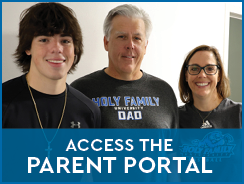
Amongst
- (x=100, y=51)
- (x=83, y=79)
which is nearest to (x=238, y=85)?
(x=100, y=51)

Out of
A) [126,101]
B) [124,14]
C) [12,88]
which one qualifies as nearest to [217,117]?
[126,101]

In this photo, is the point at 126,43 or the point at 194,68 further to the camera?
the point at 194,68

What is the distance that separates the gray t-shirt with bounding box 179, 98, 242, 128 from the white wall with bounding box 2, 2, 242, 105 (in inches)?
22.2

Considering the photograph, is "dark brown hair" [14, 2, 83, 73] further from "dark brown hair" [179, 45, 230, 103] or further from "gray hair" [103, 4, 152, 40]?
"dark brown hair" [179, 45, 230, 103]

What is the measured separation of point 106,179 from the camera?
1.70m

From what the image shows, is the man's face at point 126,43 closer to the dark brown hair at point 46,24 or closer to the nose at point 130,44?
the nose at point 130,44

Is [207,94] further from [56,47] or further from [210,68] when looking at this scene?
[56,47]

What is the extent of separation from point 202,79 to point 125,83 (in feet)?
1.82

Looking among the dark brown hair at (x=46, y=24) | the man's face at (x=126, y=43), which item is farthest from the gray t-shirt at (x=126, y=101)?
the dark brown hair at (x=46, y=24)

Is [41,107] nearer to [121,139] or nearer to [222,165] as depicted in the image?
[121,139]

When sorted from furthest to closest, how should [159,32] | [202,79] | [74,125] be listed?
1. [159,32]
2. [202,79]
3. [74,125]

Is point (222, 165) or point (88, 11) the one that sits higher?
point (88, 11)

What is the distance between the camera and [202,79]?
187 cm

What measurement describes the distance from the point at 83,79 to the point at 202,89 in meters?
0.84
